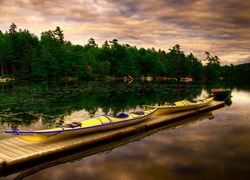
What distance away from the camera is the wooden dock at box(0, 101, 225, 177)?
9.67 metres

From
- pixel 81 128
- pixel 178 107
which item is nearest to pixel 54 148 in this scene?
pixel 81 128

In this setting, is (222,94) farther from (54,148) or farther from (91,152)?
(54,148)

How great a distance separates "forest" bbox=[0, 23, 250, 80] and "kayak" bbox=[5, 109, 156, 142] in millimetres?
64261

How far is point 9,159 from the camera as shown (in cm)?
948

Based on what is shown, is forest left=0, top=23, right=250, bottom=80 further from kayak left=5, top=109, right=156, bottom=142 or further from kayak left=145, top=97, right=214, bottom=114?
kayak left=5, top=109, right=156, bottom=142

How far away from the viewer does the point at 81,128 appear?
12.5 metres

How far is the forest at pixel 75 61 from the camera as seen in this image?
75562mm

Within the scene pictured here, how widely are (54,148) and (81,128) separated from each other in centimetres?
200

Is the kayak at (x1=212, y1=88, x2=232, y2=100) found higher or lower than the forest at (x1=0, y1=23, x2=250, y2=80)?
lower

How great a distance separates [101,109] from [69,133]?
41.1 ft

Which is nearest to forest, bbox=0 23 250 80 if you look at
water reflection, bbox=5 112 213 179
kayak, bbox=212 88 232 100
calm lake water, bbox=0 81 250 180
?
kayak, bbox=212 88 232 100

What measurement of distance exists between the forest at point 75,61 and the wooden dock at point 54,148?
2568 inches

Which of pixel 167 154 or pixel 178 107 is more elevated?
pixel 178 107

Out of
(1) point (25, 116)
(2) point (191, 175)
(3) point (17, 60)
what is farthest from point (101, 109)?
(3) point (17, 60)
